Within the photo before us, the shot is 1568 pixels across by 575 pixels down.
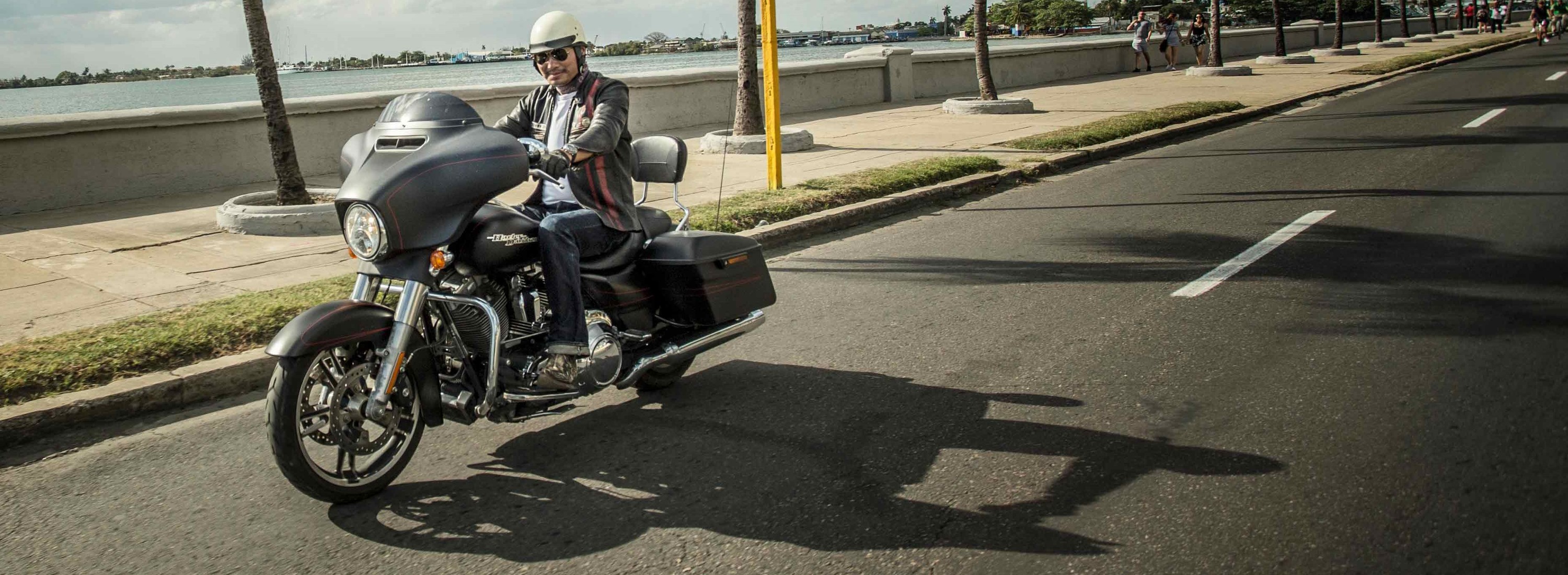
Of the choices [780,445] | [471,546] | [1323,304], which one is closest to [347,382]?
[471,546]

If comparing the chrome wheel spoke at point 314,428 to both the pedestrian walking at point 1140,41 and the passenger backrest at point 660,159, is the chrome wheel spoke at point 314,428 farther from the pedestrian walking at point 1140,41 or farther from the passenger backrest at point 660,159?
the pedestrian walking at point 1140,41

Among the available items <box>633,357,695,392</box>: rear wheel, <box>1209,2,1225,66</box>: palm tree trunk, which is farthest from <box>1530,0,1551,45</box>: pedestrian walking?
<box>633,357,695,392</box>: rear wheel

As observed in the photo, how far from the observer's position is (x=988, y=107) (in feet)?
61.7

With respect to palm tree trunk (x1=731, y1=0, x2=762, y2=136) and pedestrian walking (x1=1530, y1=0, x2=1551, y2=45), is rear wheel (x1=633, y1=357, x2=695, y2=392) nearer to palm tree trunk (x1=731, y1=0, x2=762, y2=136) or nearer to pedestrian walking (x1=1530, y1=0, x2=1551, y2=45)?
palm tree trunk (x1=731, y1=0, x2=762, y2=136)

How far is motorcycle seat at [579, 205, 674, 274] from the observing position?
453 cm

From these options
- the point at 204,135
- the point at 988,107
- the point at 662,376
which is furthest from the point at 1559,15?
the point at 662,376

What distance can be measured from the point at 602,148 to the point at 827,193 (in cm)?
567

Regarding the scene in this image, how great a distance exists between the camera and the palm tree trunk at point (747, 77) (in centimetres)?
1364

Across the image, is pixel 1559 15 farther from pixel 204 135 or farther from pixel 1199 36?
pixel 204 135

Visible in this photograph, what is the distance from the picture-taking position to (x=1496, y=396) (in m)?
4.55

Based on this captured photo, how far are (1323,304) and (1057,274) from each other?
5.06ft

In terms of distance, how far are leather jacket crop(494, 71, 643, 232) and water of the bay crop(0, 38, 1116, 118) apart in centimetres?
226

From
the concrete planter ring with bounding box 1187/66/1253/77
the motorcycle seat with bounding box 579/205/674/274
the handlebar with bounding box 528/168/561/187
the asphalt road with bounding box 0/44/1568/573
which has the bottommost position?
the asphalt road with bounding box 0/44/1568/573

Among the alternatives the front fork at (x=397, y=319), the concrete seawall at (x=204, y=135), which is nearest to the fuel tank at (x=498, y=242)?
the front fork at (x=397, y=319)
